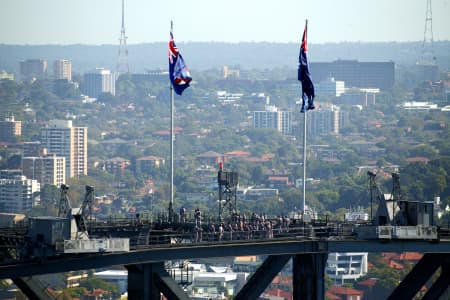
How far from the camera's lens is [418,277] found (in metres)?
53.3

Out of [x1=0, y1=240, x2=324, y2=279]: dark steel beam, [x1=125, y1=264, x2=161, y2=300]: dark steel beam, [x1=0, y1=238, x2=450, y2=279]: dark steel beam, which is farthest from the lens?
[x1=125, y1=264, x2=161, y2=300]: dark steel beam

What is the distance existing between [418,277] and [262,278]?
5048 millimetres

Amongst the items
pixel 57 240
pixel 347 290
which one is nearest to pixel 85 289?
pixel 347 290

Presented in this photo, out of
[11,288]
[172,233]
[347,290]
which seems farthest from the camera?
[347,290]

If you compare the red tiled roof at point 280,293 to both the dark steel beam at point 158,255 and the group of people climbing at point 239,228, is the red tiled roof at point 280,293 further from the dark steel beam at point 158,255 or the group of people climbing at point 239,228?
the dark steel beam at point 158,255

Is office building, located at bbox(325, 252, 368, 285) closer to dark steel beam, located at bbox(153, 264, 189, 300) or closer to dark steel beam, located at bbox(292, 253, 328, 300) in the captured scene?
dark steel beam, located at bbox(292, 253, 328, 300)

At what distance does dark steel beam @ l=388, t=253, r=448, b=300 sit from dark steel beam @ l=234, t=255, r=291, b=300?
3519mm

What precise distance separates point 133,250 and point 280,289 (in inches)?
3853

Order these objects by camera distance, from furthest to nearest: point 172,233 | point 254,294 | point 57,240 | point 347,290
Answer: point 347,290 < point 172,233 < point 254,294 < point 57,240

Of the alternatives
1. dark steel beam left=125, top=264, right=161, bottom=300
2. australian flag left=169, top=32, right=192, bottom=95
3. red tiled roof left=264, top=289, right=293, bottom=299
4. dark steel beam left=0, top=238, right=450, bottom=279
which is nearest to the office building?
red tiled roof left=264, top=289, right=293, bottom=299

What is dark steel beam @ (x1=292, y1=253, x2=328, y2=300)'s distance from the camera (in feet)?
171

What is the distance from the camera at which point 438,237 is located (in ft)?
174

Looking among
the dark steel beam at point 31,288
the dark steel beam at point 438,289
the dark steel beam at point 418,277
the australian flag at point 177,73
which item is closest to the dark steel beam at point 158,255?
the dark steel beam at point 31,288

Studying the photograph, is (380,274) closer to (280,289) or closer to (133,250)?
(280,289)
